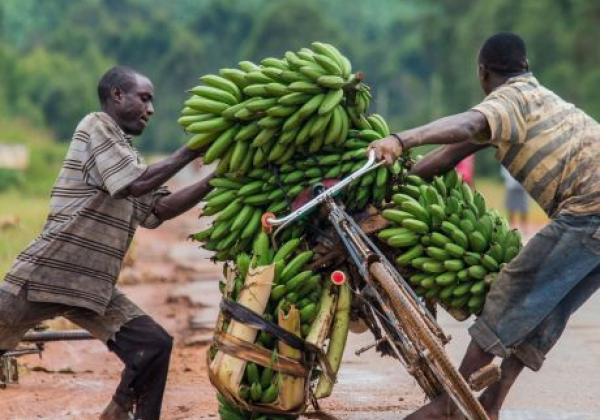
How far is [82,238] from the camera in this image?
20.4 ft

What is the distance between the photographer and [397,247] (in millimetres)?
6070

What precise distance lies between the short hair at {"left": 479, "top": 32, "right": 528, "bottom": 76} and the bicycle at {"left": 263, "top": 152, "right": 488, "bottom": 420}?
0.85m

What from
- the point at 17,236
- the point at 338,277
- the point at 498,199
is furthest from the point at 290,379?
the point at 498,199

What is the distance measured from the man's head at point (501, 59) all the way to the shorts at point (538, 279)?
2.34ft

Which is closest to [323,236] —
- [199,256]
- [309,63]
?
[309,63]

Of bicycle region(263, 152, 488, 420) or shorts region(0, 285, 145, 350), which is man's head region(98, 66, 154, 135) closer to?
shorts region(0, 285, 145, 350)

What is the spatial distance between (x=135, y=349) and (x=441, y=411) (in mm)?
1480

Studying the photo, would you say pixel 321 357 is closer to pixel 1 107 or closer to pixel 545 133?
pixel 545 133

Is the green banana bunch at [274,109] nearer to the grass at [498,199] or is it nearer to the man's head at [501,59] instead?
the man's head at [501,59]

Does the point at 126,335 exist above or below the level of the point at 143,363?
above

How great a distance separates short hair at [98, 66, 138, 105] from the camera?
6395 millimetres

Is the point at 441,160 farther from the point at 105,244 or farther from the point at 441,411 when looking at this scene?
the point at 105,244

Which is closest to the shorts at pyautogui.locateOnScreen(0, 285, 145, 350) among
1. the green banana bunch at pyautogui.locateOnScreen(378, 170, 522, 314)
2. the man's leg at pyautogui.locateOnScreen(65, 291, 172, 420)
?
the man's leg at pyautogui.locateOnScreen(65, 291, 172, 420)

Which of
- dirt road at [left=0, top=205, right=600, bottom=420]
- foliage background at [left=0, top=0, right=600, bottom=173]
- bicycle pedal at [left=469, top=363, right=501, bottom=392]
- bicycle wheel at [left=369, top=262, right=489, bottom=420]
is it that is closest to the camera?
bicycle wheel at [left=369, top=262, right=489, bottom=420]
